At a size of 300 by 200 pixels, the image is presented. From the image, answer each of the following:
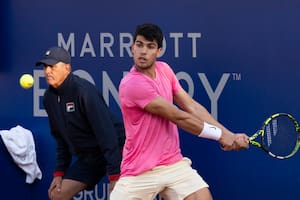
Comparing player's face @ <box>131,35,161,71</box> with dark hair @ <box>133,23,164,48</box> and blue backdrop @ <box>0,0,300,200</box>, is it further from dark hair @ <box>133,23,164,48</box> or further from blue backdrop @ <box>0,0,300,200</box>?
blue backdrop @ <box>0,0,300,200</box>

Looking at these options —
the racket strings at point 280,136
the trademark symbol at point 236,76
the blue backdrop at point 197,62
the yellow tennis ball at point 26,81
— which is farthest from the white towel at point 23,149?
the racket strings at point 280,136

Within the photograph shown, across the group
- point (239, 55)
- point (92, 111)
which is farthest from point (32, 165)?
point (239, 55)

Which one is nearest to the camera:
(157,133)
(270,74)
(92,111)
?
(157,133)

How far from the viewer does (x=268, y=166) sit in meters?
7.03

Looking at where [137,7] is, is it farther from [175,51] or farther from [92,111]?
[92,111]

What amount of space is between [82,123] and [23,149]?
0.95m

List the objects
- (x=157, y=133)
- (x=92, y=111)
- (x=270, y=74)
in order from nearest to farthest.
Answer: (x=157, y=133)
(x=92, y=111)
(x=270, y=74)

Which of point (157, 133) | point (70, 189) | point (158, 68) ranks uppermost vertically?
point (158, 68)

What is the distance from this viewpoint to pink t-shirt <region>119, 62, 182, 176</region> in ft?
18.3

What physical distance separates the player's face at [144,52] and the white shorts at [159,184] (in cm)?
60

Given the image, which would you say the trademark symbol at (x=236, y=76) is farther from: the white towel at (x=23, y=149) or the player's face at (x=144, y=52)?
the white towel at (x=23, y=149)

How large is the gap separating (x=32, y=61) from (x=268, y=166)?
1895mm

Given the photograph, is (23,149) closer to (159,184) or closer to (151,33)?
(159,184)

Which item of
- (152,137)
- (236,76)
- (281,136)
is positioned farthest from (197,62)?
(152,137)
